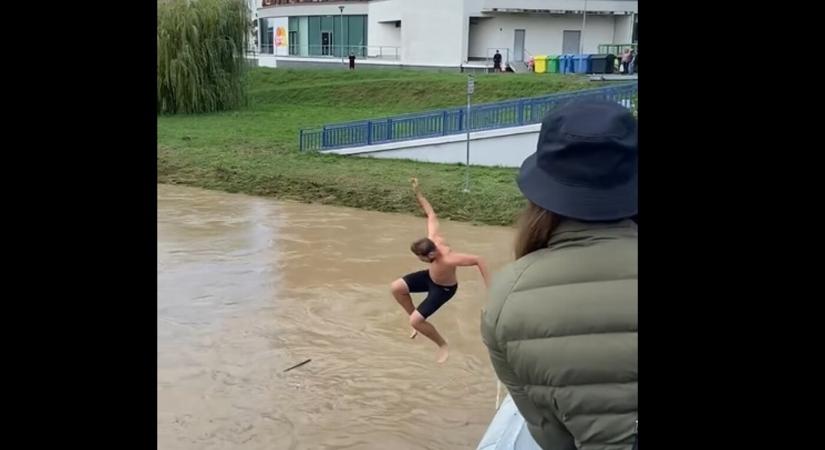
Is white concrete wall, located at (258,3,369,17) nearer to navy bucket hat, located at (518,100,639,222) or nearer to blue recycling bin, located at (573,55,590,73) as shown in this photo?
blue recycling bin, located at (573,55,590,73)

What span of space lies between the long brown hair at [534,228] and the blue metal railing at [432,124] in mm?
14022

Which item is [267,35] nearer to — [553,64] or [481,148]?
[553,64]

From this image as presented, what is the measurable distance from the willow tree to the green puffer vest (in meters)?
23.8

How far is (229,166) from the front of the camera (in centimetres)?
1711

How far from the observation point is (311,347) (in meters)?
7.13

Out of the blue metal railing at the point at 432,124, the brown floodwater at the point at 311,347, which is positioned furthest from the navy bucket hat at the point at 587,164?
the blue metal railing at the point at 432,124

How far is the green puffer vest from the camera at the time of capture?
4.73 feet

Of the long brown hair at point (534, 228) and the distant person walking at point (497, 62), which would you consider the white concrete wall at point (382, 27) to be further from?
the long brown hair at point (534, 228)

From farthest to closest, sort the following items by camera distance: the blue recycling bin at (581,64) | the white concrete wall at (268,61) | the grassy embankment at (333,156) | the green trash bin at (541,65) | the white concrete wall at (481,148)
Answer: the white concrete wall at (268,61), the green trash bin at (541,65), the blue recycling bin at (581,64), the white concrete wall at (481,148), the grassy embankment at (333,156)

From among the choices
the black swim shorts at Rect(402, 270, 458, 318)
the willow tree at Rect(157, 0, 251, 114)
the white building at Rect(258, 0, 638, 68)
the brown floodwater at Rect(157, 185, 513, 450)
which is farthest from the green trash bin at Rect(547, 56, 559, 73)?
the black swim shorts at Rect(402, 270, 458, 318)

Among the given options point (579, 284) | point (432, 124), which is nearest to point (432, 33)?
point (432, 124)

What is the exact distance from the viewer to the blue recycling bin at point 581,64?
101ft
